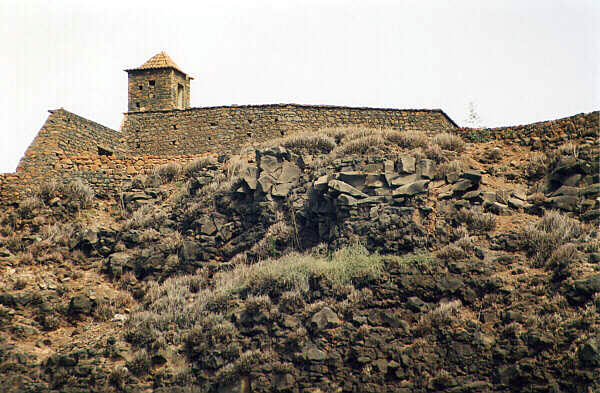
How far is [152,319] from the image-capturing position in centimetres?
1530

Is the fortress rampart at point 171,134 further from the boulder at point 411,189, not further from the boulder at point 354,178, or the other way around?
the boulder at point 354,178

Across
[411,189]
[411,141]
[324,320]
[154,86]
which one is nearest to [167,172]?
[411,141]

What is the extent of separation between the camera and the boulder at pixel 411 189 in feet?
53.7

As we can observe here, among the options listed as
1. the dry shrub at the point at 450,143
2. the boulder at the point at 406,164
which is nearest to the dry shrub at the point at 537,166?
the dry shrub at the point at 450,143

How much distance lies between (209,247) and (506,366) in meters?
8.83

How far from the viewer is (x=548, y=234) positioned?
14586 millimetres

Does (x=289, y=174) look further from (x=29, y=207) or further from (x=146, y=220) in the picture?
(x=29, y=207)

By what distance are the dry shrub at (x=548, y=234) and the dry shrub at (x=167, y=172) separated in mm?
11390

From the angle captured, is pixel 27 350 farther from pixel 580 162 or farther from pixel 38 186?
pixel 580 162

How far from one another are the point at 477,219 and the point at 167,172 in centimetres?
1051

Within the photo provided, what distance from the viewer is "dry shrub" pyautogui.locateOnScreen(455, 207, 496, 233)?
1566 cm

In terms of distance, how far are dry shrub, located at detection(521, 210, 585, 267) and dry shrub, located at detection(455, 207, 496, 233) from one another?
2.87 feet

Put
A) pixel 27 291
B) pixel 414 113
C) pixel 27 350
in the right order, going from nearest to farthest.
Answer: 1. pixel 27 350
2. pixel 27 291
3. pixel 414 113

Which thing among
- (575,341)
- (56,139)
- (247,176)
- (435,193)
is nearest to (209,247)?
(247,176)
